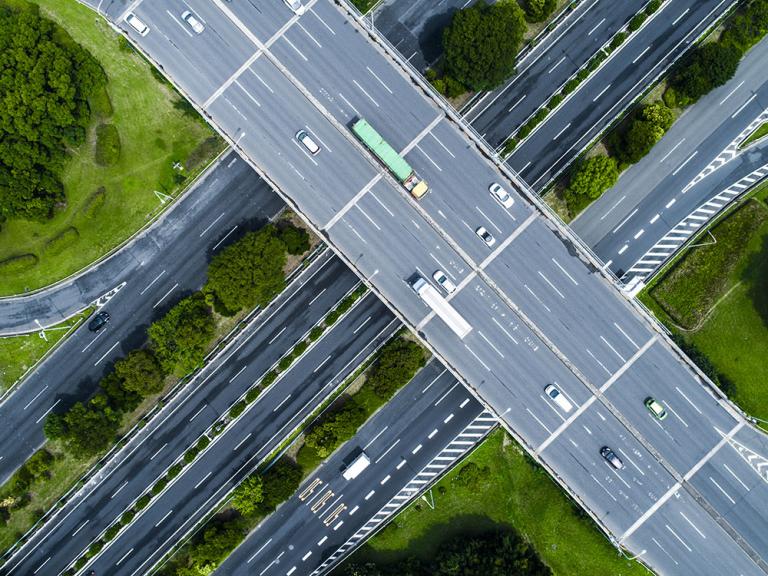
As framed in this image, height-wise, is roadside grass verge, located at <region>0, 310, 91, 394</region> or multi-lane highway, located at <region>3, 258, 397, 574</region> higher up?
roadside grass verge, located at <region>0, 310, 91, 394</region>

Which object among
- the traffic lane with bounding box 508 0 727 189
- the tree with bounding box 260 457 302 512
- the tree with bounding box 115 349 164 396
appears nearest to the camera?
the tree with bounding box 115 349 164 396

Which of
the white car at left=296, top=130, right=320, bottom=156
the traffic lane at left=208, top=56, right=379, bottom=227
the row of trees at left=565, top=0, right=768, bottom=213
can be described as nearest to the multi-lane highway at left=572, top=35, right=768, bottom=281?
the row of trees at left=565, top=0, right=768, bottom=213

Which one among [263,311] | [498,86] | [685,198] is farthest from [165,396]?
[685,198]

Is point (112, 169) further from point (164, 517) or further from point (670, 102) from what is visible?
point (670, 102)

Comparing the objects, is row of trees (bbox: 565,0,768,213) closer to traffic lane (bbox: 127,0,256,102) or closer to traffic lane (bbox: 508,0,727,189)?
traffic lane (bbox: 508,0,727,189)

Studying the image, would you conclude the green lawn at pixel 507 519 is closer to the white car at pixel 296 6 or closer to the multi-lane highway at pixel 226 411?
the multi-lane highway at pixel 226 411

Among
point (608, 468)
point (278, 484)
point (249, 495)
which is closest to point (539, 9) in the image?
point (608, 468)
